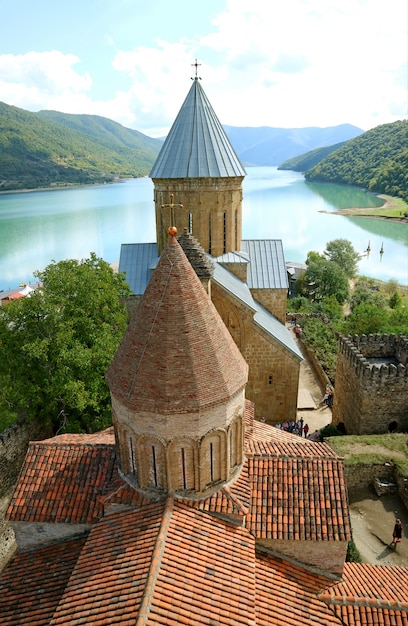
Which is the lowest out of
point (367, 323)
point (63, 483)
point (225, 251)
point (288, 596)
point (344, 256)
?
point (367, 323)

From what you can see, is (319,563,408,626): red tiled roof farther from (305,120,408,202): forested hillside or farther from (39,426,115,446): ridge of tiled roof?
(305,120,408,202): forested hillside

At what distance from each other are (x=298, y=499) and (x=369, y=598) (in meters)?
1.52

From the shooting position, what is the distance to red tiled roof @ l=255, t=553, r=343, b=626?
16.6 feet

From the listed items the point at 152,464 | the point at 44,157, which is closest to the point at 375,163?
the point at 44,157

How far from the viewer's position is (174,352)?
5.44 m

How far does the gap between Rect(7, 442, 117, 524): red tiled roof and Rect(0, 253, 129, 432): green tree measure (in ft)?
10.1

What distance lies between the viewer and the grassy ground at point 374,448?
10.5m

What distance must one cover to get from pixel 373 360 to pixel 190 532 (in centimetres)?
1067

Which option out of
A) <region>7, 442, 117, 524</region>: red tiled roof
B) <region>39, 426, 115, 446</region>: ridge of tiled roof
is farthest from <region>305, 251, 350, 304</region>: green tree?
<region>7, 442, 117, 524</region>: red tiled roof

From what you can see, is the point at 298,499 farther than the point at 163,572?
Yes

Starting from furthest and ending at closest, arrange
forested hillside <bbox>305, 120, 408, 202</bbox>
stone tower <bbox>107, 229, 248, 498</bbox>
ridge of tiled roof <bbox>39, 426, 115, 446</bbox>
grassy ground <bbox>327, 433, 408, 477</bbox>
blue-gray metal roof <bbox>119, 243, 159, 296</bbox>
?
forested hillside <bbox>305, 120, 408, 202</bbox>
blue-gray metal roof <bbox>119, 243, 159, 296</bbox>
grassy ground <bbox>327, 433, 408, 477</bbox>
ridge of tiled roof <bbox>39, 426, 115, 446</bbox>
stone tower <bbox>107, 229, 248, 498</bbox>

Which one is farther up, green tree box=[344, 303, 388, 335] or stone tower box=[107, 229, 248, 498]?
stone tower box=[107, 229, 248, 498]

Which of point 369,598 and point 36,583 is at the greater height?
point 369,598

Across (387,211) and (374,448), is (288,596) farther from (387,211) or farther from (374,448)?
(387,211)
